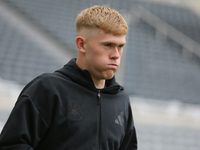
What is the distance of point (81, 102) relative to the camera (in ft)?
3.43

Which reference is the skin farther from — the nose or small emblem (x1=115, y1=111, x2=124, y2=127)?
small emblem (x1=115, y1=111, x2=124, y2=127)

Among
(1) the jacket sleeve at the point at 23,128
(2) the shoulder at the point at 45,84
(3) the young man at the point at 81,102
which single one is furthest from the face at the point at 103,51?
(1) the jacket sleeve at the point at 23,128

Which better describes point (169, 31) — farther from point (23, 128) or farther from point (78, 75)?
point (23, 128)

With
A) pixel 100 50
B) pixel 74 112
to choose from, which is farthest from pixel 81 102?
pixel 100 50

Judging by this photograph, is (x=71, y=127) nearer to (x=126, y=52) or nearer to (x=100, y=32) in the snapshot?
(x=100, y=32)

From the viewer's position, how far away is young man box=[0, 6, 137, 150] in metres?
0.93

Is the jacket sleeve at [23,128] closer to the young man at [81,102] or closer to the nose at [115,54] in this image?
the young man at [81,102]

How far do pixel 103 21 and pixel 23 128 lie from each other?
0.46 metres

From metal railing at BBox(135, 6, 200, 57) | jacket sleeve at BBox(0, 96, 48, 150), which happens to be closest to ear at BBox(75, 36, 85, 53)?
jacket sleeve at BBox(0, 96, 48, 150)

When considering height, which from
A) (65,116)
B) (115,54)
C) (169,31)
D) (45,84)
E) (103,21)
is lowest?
(65,116)

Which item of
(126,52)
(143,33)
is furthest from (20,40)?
(143,33)

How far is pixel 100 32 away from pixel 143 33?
6.25 metres

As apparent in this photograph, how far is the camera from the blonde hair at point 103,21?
1.03 meters

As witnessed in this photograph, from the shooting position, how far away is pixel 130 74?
5969mm
